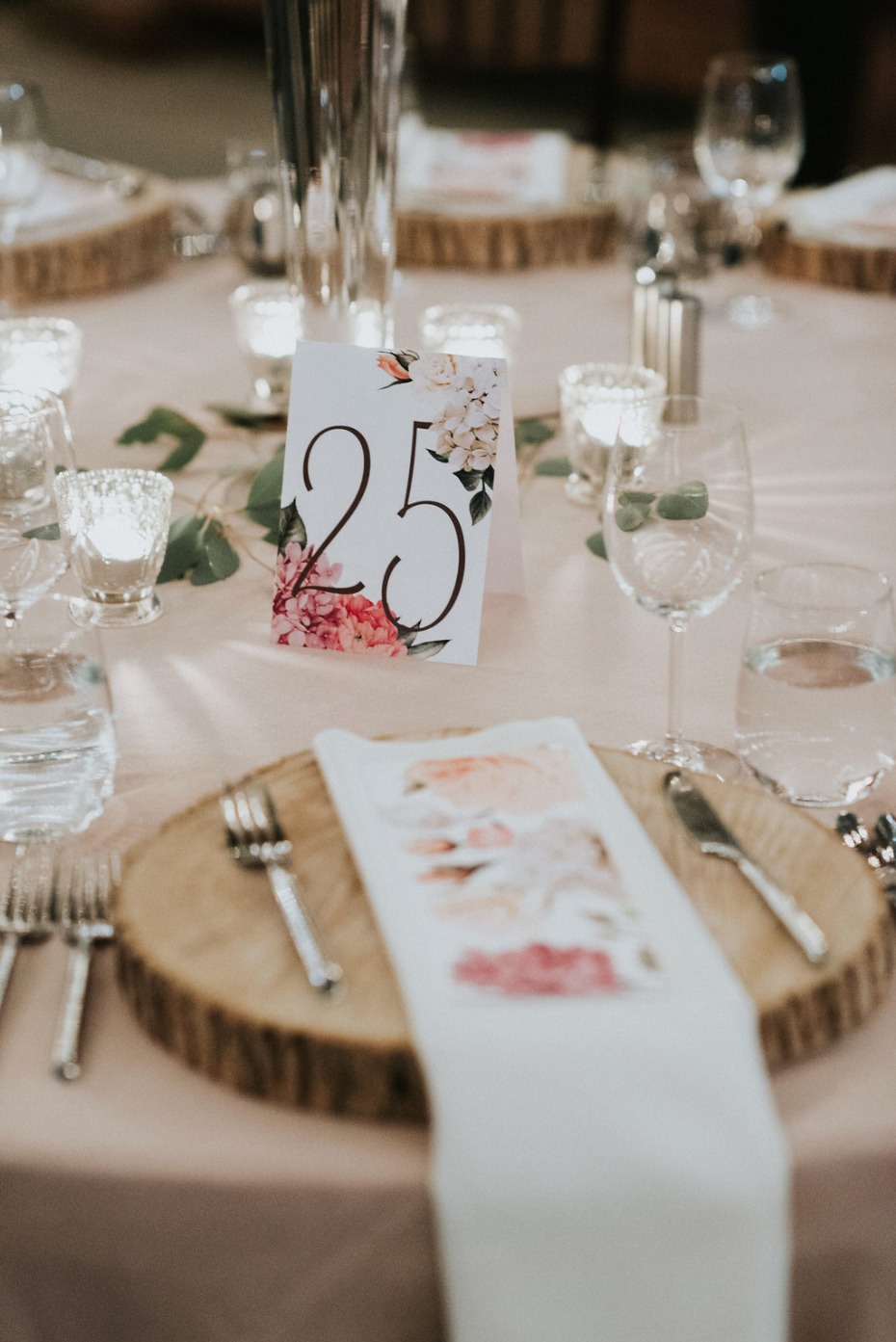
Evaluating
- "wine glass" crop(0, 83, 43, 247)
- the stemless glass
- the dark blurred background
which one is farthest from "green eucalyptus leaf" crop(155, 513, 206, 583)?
the dark blurred background

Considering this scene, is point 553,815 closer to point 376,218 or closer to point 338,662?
point 338,662

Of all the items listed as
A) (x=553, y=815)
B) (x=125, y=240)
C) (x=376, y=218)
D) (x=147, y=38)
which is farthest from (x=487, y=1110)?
(x=147, y=38)

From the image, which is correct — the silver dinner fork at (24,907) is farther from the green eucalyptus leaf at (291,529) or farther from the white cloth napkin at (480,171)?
the white cloth napkin at (480,171)

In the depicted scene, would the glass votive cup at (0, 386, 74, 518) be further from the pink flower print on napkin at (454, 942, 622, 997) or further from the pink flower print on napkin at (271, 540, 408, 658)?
the pink flower print on napkin at (454, 942, 622, 997)

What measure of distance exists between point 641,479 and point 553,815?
25cm

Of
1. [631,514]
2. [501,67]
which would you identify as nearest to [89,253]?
[631,514]

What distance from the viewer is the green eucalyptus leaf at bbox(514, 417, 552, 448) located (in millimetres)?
1435

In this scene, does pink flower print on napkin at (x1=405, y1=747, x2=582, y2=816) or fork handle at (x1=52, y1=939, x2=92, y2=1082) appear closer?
fork handle at (x1=52, y1=939, x2=92, y2=1082)

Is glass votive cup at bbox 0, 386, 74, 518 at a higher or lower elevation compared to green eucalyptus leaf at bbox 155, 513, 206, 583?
higher

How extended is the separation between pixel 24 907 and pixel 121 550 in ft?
1.44

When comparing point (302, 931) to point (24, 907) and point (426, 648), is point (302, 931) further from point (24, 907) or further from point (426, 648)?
point (426, 648)

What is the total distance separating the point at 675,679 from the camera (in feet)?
2.99

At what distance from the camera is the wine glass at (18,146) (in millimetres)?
1784

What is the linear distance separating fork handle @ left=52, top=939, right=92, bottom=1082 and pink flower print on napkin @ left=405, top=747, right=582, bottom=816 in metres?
0.19
